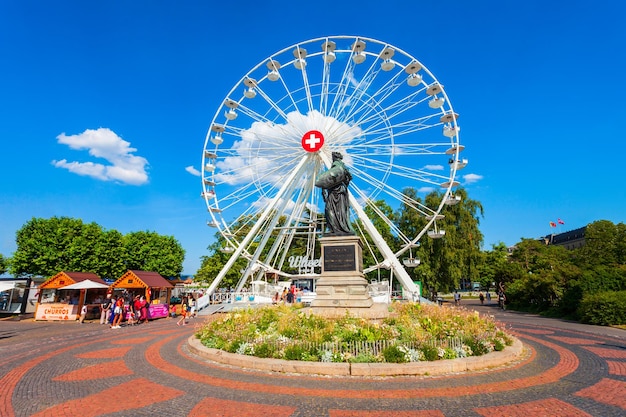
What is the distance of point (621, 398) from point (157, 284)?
25.2 metres

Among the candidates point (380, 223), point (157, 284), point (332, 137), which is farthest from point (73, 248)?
point (380, 223)

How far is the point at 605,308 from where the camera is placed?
17484 millimetres

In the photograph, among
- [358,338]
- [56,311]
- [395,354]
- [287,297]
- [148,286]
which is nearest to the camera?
[395,354]

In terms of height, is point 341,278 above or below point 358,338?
above

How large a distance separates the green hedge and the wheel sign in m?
18.0

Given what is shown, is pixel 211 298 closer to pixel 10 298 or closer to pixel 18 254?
pixel 10 298

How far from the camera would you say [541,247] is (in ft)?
134

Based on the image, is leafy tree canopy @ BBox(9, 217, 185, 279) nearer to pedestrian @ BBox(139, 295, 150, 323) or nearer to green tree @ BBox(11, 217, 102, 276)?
green tree @ BBox(11, 217, 102, 276)

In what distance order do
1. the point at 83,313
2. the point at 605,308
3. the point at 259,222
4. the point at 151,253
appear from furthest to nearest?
the point at 151,253 → the point at 259,222 → the point at 83,313 → the point at 605,308

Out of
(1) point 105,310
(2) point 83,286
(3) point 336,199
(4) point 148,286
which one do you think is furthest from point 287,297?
(3) point 336,199

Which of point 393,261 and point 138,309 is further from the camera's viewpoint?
point 393,261

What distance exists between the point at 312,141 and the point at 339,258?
47.1 feet

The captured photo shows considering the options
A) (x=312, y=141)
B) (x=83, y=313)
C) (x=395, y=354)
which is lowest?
(x=83, y=313)

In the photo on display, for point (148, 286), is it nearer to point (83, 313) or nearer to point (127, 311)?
point (127, 311)
